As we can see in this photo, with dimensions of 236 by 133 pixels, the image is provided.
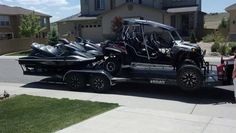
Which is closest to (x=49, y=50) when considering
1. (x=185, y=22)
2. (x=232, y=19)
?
(x=232, y=19)

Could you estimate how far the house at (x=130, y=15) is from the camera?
41.1 metres

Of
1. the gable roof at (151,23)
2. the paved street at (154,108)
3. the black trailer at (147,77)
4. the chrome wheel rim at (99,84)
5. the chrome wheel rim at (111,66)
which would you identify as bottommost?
the paved street at (154,108)

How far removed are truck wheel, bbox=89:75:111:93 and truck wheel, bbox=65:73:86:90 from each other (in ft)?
1.31

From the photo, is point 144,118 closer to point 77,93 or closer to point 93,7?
point 77,93

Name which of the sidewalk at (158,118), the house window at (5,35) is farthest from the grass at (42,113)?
the house window at (5,35)

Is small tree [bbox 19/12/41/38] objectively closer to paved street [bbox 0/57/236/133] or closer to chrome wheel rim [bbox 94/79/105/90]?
paved street [bbox 0/57/236/133]

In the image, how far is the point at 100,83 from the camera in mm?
11820

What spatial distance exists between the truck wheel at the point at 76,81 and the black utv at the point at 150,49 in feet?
3.00

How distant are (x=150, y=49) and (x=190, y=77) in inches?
77.9

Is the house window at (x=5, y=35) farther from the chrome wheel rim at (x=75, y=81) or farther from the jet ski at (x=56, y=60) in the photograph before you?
the chrome wheel rim at (x=75, y=81)

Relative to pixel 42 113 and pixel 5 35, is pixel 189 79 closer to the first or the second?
pixel 42 113

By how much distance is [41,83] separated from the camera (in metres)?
14.2

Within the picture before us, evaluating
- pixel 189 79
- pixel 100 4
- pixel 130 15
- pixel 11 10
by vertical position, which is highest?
pixel 100 4

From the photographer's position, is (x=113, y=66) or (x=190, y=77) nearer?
(x=190, y=77)
